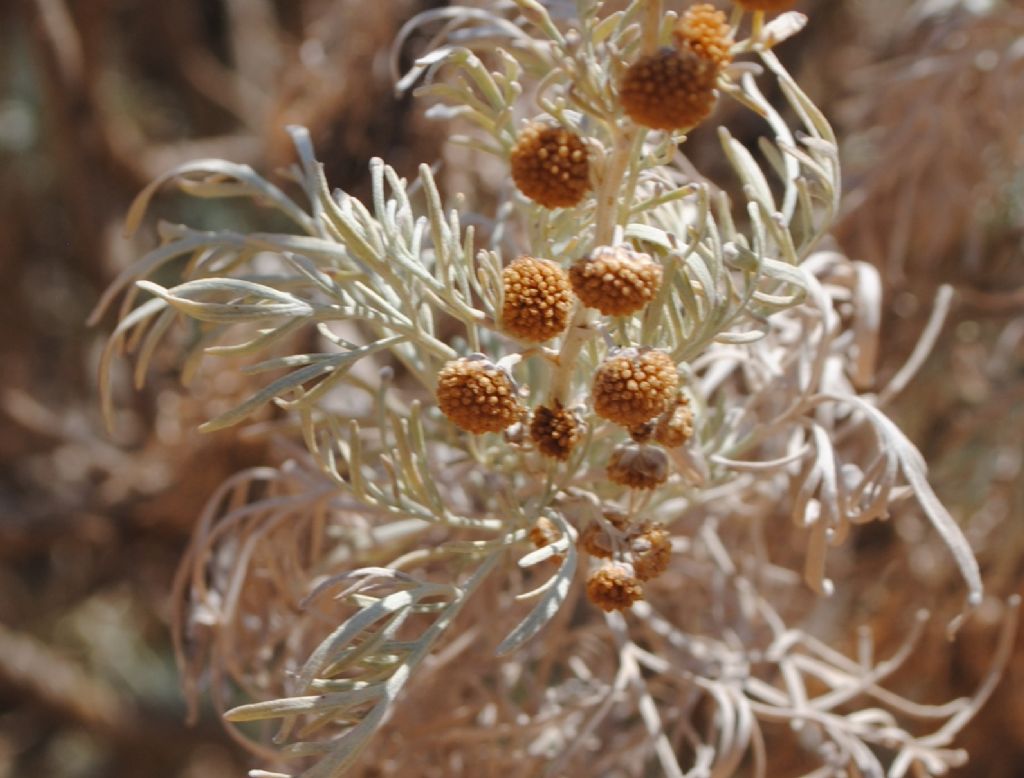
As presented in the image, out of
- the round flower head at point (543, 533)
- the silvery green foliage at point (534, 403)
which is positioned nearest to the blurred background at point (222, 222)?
the silvery green foliage at point (534, 403)

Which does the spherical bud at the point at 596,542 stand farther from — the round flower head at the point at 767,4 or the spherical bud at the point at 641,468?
the round flower head at the point at 767,4

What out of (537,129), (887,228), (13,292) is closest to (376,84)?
(887,228)

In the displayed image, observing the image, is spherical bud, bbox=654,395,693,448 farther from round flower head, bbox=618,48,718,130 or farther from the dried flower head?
round flower head, bbox=618,48,718,130

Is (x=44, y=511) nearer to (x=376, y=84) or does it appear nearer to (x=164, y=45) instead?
(x=376, y=84)

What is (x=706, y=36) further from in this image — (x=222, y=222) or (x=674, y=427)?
(x=222, y=222)

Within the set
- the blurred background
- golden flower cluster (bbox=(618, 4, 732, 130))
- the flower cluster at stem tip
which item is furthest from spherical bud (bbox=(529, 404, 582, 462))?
the blurred background

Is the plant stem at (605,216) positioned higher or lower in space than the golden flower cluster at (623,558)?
higher

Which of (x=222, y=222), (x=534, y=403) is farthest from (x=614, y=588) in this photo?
(x=222, y=222)
